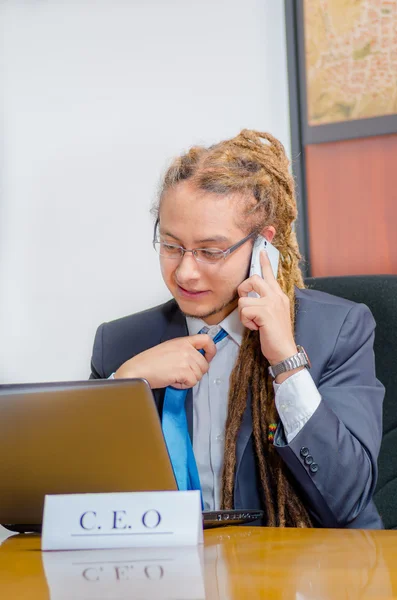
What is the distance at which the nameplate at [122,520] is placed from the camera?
1.06 metres

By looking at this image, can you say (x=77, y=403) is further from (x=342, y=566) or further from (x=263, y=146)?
(x=263, y=146)

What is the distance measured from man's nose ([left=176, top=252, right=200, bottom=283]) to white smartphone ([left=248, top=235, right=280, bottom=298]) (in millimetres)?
110

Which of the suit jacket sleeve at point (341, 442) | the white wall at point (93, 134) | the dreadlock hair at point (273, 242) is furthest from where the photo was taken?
the white wall at point (93, 134)

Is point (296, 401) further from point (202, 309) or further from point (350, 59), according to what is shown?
point (350, 59)

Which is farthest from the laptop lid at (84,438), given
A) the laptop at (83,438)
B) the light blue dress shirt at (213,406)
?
the light blue dress shirt at (213,406)

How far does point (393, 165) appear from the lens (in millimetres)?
1957

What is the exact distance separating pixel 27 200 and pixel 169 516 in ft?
4.72

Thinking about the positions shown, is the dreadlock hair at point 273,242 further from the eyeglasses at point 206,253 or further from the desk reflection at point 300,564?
the desk reflection at point 300,564

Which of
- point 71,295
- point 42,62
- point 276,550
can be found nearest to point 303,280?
point 71,295

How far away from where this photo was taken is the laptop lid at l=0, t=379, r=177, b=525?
1.09m

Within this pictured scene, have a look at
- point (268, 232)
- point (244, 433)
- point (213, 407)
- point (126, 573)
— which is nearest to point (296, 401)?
point (244, 433)

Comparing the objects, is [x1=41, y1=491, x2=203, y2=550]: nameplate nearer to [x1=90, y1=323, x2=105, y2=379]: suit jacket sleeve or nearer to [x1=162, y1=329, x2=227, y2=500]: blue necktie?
[x1=162, y1=329, x2=227, y2=500]: blue necktie

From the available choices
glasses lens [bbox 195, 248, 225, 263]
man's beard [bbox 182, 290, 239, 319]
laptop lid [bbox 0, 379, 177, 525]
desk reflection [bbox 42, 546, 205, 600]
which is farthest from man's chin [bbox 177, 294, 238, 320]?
desk reflection [bbox 42, 546, 205, 600]

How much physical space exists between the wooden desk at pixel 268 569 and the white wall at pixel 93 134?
3.82 ft
